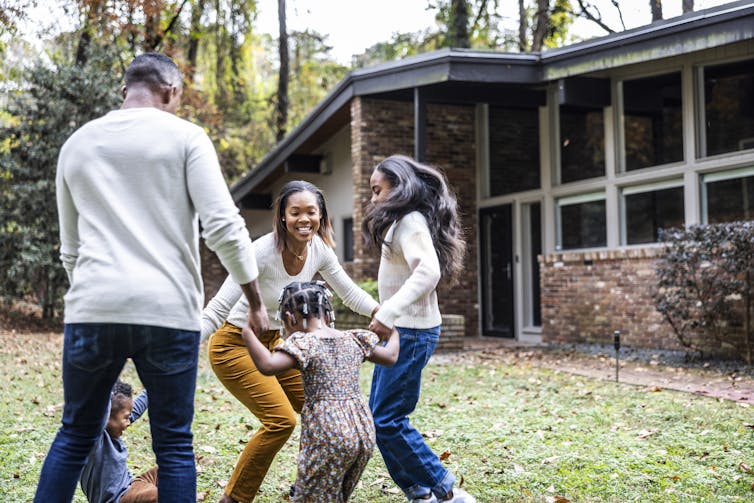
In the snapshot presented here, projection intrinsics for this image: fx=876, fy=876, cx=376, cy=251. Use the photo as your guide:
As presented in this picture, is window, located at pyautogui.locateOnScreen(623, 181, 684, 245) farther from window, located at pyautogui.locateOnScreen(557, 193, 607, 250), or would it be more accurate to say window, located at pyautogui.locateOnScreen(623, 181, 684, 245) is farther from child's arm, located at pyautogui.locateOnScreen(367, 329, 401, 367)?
child's arm, located at pyautogui.locateOnScreen(367, 329, 401, 367)

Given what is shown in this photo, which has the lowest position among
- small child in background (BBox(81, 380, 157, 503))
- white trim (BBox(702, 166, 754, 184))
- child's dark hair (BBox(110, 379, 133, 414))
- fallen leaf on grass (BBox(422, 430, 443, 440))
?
fallen leaf on grass (BBox(422, 430, 443, 440))

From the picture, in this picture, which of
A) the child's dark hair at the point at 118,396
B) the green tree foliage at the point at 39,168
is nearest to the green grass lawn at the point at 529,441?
the child's dark hair at the point at 118,396

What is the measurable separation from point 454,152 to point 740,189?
525 cm

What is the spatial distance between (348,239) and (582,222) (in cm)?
543

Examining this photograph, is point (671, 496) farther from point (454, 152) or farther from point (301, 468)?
point (454, 152)

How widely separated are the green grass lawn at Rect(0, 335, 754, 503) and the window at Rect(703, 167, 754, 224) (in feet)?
10.9

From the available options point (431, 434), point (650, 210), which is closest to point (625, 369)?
point (650, 210)

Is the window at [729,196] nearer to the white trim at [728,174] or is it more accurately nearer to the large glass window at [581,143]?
the white trim at [728,174]

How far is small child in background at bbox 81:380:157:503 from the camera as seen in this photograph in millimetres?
3938

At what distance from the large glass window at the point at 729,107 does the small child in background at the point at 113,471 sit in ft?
30.1

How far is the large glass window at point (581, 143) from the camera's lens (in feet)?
42.6

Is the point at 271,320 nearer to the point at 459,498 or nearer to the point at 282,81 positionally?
the point at 459,498

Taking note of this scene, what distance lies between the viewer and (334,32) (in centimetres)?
2816

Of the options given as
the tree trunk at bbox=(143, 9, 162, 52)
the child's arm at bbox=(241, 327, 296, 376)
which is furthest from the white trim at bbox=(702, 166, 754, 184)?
the tree trunk at bbox=(143, 9, 162, 52)
